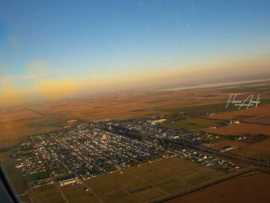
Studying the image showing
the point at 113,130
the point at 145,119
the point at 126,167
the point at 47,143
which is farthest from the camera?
the point at 145,119

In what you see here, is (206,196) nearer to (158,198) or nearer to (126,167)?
(158,198)

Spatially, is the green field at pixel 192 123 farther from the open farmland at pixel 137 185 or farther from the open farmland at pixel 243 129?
the open farmland at pixel 137 185

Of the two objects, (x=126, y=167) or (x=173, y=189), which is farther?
(x=126, y=167)

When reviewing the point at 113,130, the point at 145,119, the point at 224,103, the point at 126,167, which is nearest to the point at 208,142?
the point at 126,167

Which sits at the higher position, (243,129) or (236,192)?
(236,192)

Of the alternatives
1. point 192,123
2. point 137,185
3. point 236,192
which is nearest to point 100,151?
point 137,185

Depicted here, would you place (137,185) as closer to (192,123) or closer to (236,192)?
(236,192)

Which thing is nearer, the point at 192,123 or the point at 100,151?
the point at 100,151

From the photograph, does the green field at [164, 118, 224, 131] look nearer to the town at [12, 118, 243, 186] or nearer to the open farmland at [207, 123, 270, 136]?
the town at [12, 118, 243, 186]

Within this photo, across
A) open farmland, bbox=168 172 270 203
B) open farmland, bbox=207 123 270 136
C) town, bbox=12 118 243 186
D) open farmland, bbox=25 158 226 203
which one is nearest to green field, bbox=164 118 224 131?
town, bbox=12 118 243 186

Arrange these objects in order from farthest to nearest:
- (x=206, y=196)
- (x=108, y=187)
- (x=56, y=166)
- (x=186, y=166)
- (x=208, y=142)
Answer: (x=208, y=142) → (x=56, y=166) → (x=186, y=166) → (x=108, y=187) → (x=206, y=196)

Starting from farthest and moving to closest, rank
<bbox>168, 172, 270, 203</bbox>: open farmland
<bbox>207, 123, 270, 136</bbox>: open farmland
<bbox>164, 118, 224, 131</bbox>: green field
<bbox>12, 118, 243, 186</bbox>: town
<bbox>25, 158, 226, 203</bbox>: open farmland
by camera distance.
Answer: <bbox>164, 118, 224, 131</bbox>: green field < <bbox>207, 123, 270, 136</bbox>: open farmland < <bbox>12, 118, 243, 186</bbox>: town < <bbox>25, 158, 226, 203</bbox>: open farmland < <bbox>168, 172, 270, 203</bbox>: open farmland
